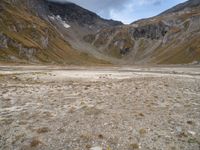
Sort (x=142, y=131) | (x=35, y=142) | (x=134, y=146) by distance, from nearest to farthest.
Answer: (x=134, y=146)
(x=35, y=142)
(x=142, y=131)

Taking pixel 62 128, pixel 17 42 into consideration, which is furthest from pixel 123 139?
pixel 17 42

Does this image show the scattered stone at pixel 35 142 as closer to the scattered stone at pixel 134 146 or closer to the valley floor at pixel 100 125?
the valley floor at pixel 100 125

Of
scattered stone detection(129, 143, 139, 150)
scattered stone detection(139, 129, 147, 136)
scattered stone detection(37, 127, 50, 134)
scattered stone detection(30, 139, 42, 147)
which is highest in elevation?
scattered stone detection(139, 129, 147, 136)

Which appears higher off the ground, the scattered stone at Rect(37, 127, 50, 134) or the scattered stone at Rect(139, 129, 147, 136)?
the scattered stone at Rect(139, 129, 147, 136)

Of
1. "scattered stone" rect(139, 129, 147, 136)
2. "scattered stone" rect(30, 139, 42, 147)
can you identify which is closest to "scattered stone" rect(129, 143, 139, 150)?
"scattered stone" rect(139, 129, 147, 136)

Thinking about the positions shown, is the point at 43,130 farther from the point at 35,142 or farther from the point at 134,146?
the point at 134,146

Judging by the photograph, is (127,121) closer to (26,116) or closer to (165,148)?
(165,148)

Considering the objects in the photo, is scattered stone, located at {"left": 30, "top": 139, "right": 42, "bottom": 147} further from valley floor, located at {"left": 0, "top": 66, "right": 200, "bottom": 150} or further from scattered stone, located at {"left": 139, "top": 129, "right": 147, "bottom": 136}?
scattered stone, located at {"left": 139, "top": 129, "right": 147, "bottom": 136}

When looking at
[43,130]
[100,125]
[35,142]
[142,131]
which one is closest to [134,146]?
[142,131]

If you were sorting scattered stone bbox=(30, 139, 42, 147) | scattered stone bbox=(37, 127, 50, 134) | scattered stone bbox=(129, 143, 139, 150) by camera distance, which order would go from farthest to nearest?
scattered stone bbox=(37, 127, 50, 134) → scattered stone bbox=(30, 139, 42, 147) → scattered stone bbox=(129, 143, 139, 150)

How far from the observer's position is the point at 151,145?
10.7 m

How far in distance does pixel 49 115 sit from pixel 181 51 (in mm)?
187776

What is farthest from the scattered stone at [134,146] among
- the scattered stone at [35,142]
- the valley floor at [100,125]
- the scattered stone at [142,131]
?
the scattered stone at [35,142]

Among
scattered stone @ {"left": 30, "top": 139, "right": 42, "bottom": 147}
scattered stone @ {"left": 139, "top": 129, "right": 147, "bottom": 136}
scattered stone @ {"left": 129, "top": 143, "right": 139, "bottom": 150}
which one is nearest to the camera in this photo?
scattered stone @ {"left": 129, "top": 143, "right": 139, "bottom": 150}
